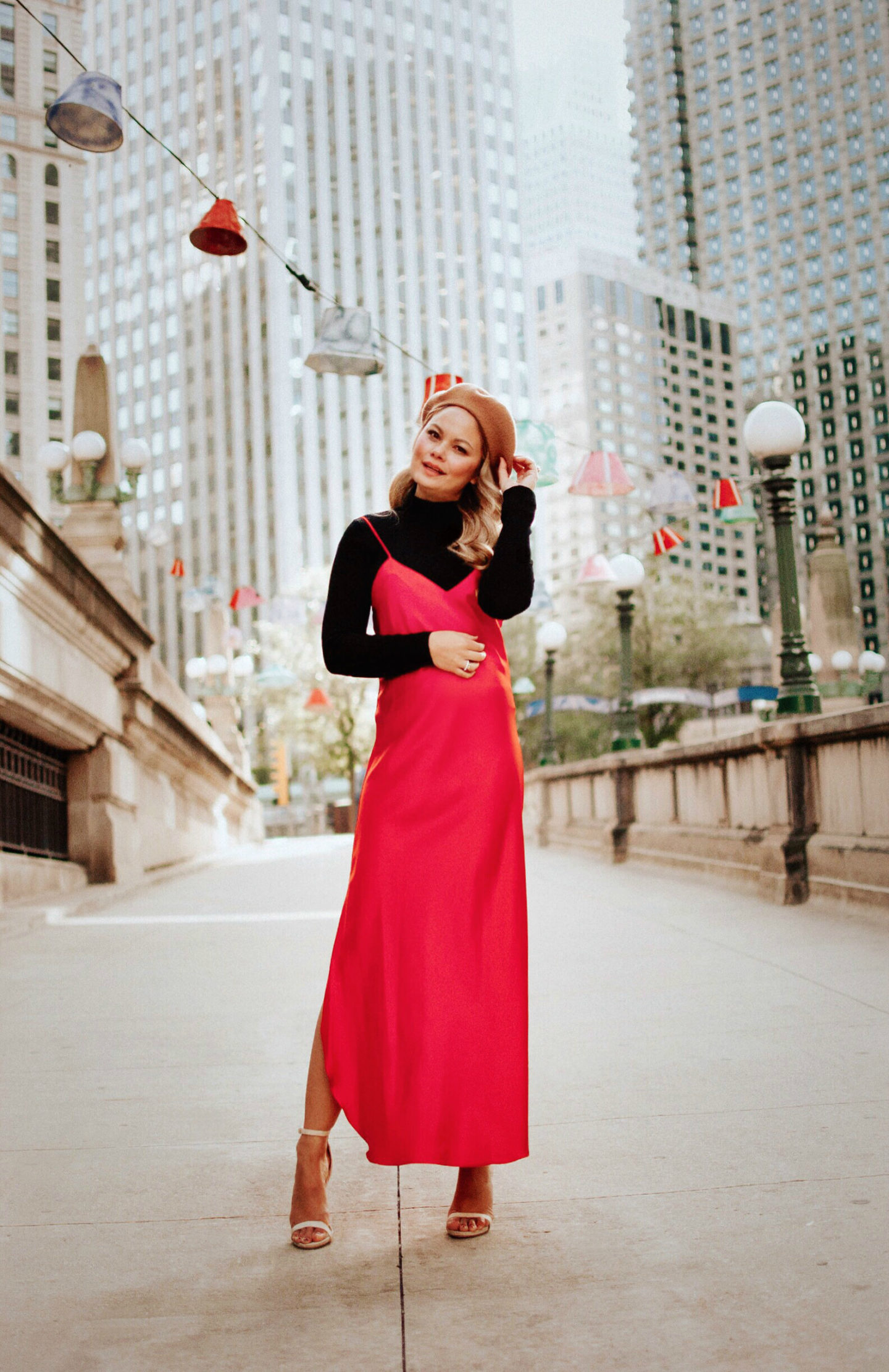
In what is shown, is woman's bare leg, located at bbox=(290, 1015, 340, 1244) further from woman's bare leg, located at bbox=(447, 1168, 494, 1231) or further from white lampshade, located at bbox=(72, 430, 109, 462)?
white lampshade, located at bbox=(72, 430, 109, 462)

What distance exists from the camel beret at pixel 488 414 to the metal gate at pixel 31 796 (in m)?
7.20

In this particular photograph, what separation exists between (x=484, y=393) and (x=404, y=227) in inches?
4345

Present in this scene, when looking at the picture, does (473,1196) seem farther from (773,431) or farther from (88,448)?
(88,448)

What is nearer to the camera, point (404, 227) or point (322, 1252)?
point (322, 1252)

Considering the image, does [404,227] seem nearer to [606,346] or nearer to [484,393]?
[606,346]

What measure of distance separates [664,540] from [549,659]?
684 centimetres

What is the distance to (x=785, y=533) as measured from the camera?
9336 millimetres

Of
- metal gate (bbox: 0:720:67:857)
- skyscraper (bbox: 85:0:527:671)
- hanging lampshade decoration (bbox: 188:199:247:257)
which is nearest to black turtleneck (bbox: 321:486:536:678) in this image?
hanging lampshade decoration (bbox: 188:199:247:257)

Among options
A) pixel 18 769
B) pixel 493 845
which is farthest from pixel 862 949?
pixel 18 769

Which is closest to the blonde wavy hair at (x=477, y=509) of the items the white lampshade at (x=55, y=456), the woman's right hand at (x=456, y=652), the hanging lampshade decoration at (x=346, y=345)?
the woman's right hand at (x=456, y=652)

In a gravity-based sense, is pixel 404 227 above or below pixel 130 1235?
above

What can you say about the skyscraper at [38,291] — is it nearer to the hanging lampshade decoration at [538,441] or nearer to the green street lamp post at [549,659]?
the green street lamp post at [549,659]

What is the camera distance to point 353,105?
348 feet

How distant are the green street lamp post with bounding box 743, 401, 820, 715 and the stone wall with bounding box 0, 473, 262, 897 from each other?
215 inches
